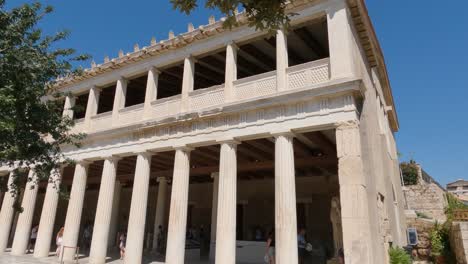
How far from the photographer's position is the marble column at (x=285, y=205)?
749cm

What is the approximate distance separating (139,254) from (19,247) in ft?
21.6

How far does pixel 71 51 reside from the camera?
8320mm

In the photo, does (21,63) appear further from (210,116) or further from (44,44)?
(210,116)

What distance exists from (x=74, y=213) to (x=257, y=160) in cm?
737

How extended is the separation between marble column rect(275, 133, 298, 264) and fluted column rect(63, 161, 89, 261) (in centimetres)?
810

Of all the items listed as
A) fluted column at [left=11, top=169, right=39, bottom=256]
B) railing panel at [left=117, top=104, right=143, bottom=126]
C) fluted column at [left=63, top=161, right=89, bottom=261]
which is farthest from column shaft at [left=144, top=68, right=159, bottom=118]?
fluted column at [left=11, top=169, right=39, bottom=256]

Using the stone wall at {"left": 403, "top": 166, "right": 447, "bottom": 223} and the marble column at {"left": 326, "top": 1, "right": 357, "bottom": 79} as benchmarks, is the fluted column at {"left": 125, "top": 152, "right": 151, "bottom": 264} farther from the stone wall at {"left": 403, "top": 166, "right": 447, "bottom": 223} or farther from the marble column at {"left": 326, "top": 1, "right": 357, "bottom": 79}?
the stone wall at {"left": 403, "top": 166, "right": 447, "bottom": 223}

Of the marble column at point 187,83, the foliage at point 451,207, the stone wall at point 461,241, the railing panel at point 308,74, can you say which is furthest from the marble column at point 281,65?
the foliage at point 451,207

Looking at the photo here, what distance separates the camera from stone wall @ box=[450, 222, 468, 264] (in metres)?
8.52

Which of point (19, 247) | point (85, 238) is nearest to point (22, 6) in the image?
point (19, 247)

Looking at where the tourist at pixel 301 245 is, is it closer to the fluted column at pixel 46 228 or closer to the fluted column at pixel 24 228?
Answer: the fluted column at pixel 46 228

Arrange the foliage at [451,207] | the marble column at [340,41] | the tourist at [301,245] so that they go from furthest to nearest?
the foliage at [451,207]
the tourist at [301,245]
the marble column at [340,41]

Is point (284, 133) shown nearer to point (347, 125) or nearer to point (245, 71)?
point (347, 125)

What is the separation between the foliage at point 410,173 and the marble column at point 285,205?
727 inches
